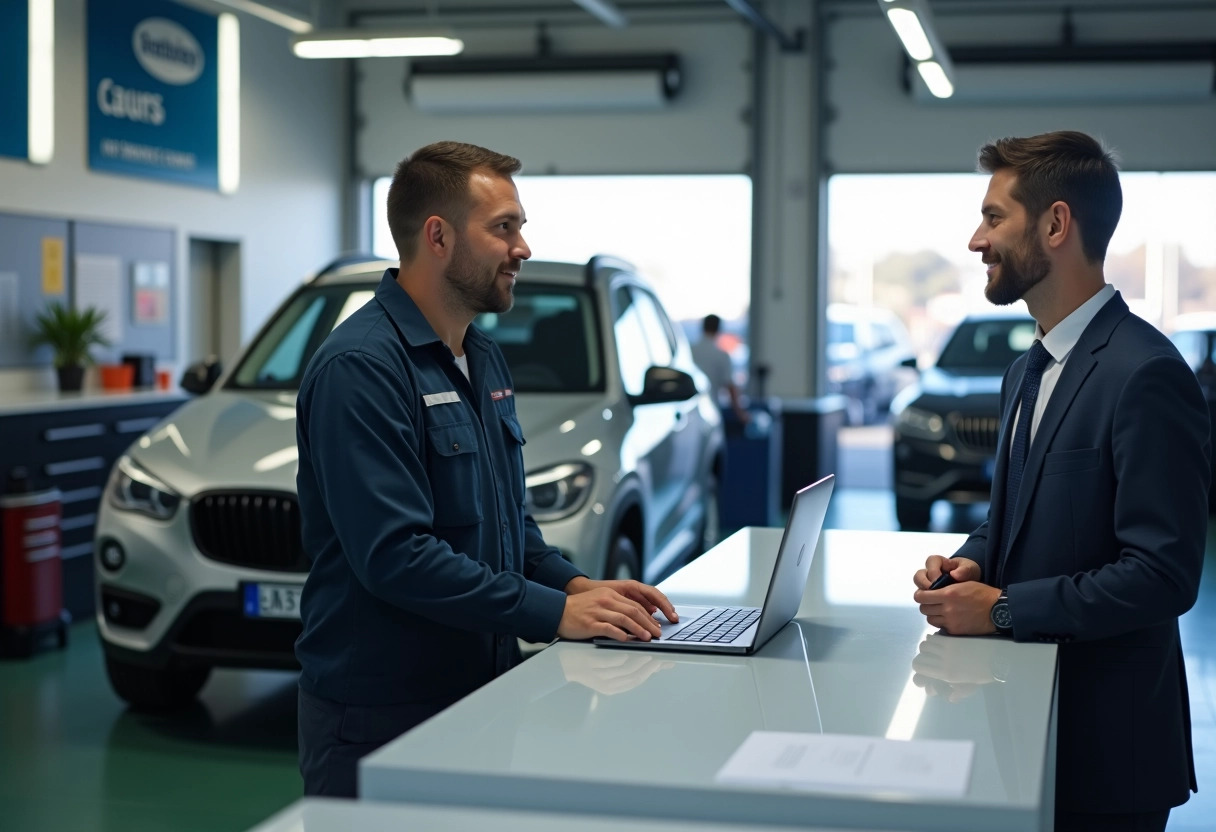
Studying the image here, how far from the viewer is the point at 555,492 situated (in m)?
4.56

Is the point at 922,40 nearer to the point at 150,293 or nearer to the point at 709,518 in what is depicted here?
the point at 709,518

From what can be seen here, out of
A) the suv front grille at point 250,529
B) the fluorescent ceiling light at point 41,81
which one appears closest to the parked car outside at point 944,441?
the suv front grille at point 250,529

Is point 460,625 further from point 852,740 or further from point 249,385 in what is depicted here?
point 249,385

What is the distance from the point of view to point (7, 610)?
6.00 meters

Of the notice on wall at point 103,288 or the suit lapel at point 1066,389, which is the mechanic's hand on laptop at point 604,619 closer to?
→ the suit lapel at point 1066,389

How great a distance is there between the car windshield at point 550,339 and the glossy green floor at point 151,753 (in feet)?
5.07

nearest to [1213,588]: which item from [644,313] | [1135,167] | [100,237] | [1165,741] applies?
[644,313]

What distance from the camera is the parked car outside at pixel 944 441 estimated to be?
8.48 metres

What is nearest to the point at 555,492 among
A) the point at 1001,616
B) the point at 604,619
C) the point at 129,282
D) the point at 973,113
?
the point at 604,619

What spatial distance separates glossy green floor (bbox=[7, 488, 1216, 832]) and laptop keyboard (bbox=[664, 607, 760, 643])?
2.05m

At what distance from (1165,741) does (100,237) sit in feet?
27.5

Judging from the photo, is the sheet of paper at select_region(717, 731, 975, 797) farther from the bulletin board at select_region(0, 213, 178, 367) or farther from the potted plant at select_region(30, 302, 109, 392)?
the bulletin board at select_region(0, 213, 178, 367)

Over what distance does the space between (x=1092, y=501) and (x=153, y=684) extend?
3.75 m

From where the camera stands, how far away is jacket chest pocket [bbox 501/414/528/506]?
8.24 ft
